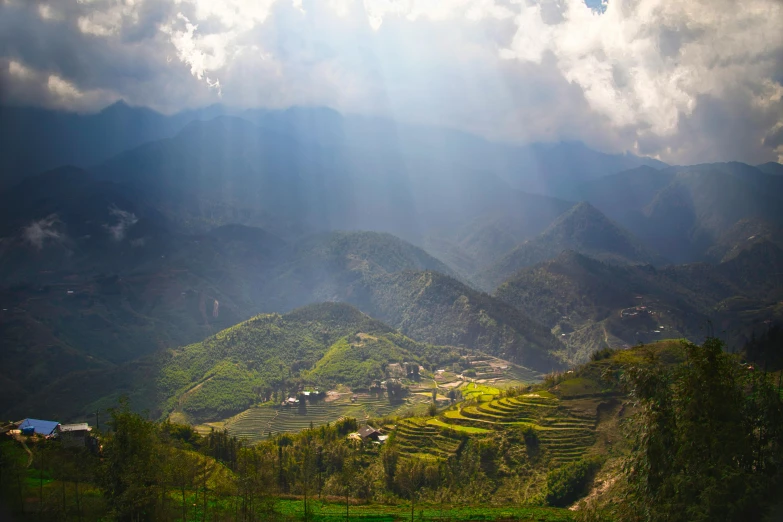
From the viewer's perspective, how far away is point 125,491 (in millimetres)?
35000

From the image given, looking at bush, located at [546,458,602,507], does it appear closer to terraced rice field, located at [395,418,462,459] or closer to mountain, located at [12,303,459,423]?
→ terraced rice field, located at [395,418,462,459]

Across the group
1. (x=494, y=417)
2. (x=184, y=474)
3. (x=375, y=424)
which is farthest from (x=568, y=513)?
(x=375, y=424)

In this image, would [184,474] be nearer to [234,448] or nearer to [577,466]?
[234,448]

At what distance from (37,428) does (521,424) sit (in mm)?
61594

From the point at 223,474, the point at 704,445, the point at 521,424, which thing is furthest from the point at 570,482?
the point at 704,445

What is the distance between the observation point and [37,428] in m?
55.0

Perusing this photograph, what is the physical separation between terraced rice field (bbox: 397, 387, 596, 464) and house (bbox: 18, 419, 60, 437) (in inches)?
1753

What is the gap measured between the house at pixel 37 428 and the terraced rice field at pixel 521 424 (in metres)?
44.5

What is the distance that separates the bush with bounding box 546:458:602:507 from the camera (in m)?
59.8

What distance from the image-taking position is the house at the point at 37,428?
51675 millimetres

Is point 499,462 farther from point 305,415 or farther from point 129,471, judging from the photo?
point 305,415

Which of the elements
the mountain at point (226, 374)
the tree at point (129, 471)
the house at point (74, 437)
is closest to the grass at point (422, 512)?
the tree at point (129, 471)

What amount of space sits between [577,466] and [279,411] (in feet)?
331

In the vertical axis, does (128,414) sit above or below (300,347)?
below
